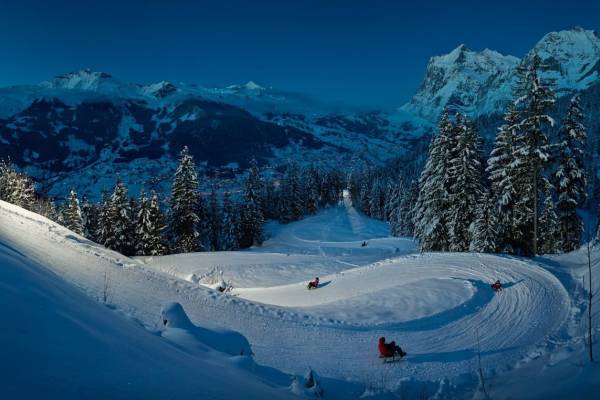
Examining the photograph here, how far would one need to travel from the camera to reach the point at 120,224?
45.2 metres

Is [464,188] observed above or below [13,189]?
above

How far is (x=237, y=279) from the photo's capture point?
3666 cm

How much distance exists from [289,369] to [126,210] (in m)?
40.2

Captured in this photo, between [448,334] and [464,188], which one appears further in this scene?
[464,188]

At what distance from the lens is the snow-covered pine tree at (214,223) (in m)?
66.9

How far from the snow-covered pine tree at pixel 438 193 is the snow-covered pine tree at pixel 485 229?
398cm

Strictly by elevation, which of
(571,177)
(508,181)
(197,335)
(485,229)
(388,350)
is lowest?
(388,350)

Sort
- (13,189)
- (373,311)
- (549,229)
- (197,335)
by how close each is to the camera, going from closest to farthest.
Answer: (197,335), (373,311), (549,229), (13,189)

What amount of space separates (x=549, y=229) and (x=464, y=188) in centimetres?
693

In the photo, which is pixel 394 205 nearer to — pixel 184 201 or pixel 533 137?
pixel 184 201

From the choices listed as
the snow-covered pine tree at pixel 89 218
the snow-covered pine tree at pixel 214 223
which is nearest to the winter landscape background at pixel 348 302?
the snow-covered pine tree at pixel 89 218

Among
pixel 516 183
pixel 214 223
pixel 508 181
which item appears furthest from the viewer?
pixel 214 223

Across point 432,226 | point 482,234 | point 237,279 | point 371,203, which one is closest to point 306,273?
point 237,279

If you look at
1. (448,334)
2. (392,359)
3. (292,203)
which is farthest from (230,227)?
(392,359)
